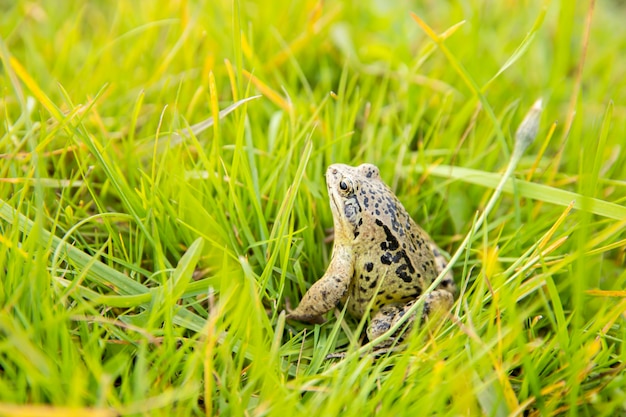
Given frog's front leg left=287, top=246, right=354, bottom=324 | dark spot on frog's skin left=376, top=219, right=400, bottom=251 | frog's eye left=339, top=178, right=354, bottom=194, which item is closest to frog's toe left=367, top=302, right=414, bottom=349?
frog's front leg left=287, top=246, right=354, bottom=324

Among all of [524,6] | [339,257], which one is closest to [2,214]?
[339,257]

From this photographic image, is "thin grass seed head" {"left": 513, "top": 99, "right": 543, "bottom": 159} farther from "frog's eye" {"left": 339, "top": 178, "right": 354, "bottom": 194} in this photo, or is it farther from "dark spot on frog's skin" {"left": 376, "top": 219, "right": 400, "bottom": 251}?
"frog's eye" {"left": 339, "top": 178, "right": 354, "bottom": 194}

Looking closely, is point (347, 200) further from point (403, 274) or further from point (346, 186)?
point (403, 274)

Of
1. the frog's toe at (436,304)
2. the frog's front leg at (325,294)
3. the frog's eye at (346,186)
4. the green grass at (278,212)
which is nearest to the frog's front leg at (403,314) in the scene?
the frog's toe at (436,304)

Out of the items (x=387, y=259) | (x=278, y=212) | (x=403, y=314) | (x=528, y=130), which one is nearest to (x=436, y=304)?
(x=403, y=314)

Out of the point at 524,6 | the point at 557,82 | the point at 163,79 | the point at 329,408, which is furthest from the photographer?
the point at 524,6

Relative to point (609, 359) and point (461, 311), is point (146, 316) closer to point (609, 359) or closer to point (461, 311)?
point (461, 311)
